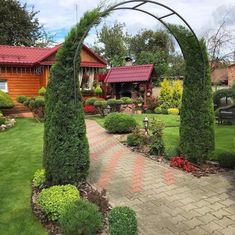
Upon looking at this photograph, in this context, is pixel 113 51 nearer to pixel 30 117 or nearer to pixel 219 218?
pixel 30 117

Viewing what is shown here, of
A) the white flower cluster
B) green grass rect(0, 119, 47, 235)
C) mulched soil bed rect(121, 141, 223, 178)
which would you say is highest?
mulched soil bed rect(121, 141, 223, 178)

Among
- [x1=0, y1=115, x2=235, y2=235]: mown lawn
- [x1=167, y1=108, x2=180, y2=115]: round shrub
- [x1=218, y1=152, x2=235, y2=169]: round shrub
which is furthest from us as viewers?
[x1=167, y1=108, x2=180, y2=115]: round shrub

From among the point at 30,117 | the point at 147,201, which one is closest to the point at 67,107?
the point at 147,201

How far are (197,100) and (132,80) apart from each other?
50.5 ft

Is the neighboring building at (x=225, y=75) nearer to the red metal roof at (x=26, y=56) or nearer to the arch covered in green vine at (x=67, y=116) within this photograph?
the red metal roof at (x=26, y=56)

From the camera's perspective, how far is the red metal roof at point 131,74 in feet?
79.0

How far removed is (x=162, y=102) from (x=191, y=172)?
49.3 feet

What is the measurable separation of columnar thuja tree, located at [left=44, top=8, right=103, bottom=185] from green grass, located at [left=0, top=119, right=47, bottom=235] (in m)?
0.93

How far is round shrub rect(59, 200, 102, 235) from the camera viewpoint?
5090mm

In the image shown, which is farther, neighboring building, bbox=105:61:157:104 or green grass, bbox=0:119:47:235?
neighboring building, bbox=105:61:157:104

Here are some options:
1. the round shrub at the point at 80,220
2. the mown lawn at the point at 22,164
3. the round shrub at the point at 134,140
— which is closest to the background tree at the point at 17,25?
the mown lawn at the point at 22,164

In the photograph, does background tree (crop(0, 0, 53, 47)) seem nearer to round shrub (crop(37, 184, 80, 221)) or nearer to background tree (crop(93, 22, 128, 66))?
background tree (crop(93, 22, 128, 66))

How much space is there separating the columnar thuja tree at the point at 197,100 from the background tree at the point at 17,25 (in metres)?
26.9

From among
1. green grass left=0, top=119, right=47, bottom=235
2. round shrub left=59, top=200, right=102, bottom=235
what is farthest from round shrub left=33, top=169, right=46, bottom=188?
round shrub left=59, top=200, right=102, bottom=235
